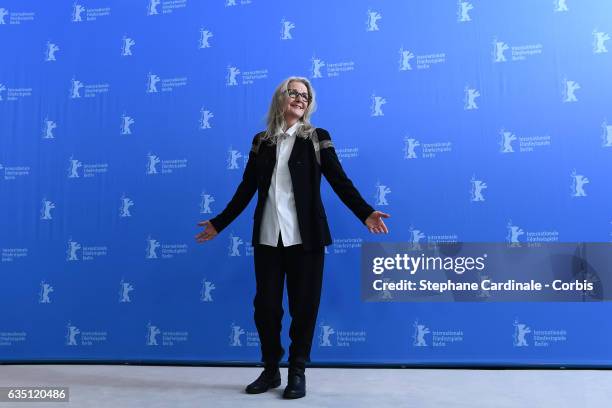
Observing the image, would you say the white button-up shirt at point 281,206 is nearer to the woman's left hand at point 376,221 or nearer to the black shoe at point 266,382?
the woman's left hand at point 376,221

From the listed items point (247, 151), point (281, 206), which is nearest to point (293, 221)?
point (281, 206)

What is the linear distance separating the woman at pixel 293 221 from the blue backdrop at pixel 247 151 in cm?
71

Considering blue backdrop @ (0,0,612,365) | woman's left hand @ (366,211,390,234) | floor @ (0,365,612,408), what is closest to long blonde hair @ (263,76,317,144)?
woman's left hand @ (366,211,390,234)

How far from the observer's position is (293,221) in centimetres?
217

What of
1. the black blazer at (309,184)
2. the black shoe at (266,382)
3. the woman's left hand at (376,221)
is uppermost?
the black blazer at (309,184)

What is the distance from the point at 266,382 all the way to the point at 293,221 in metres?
0.74

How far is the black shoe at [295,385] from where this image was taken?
2107 mm

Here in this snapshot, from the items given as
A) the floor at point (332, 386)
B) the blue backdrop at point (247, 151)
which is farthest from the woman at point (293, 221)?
the blue backdrop at point (247, 151)

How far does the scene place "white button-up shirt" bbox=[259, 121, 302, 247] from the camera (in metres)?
2.15

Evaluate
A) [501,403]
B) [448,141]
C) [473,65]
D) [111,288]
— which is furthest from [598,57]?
[111,288]

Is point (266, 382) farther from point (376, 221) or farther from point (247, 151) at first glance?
A: point (247, 151)

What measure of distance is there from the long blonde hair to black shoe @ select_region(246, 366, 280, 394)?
3.44 feet

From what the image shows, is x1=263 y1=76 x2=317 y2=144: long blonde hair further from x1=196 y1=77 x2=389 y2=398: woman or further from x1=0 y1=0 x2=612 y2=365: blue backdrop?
x1=0 y1=0 x2=612 y2=365: blue backdrop

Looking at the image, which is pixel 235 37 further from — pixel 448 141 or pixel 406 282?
pixel 406 282
